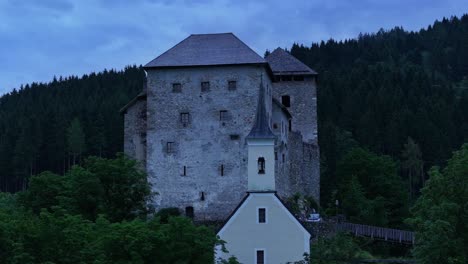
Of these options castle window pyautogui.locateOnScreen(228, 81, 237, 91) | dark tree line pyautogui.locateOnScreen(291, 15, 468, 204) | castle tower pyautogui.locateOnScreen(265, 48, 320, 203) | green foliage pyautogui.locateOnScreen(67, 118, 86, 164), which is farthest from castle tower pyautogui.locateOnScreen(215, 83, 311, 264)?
green foliage pyautogui.locateOnScreen(67, 118, 86, 164)

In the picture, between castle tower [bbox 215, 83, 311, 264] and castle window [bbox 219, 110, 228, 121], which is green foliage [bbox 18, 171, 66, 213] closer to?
castle window [bbox 219, 110, 228, 121]

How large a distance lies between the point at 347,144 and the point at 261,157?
2208 inches

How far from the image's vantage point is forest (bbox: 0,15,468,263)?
47434 mm

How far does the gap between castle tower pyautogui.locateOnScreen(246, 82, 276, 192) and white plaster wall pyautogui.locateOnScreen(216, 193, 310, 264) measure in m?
1.52

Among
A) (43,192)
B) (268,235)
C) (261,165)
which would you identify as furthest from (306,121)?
(268,235)

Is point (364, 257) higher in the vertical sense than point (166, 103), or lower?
lower

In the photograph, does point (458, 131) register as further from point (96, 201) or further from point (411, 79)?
point (96, 201)

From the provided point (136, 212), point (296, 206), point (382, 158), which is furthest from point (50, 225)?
point (382, 158)

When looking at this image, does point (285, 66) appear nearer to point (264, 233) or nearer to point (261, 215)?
point (261, 215)

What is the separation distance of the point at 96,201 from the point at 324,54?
12581 centimetres

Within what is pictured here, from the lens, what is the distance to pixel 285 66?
80.8 m

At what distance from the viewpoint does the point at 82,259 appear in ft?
125

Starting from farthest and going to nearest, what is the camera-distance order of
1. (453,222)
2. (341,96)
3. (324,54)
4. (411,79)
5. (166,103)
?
(324,54)
(411,79)
(341,96)
(166,103)
(453,222)

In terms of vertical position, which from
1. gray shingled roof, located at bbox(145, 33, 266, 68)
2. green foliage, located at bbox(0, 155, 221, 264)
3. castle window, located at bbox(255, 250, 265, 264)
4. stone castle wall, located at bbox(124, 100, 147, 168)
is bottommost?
castle window, located at bbox(255, 250, 265, 264)
